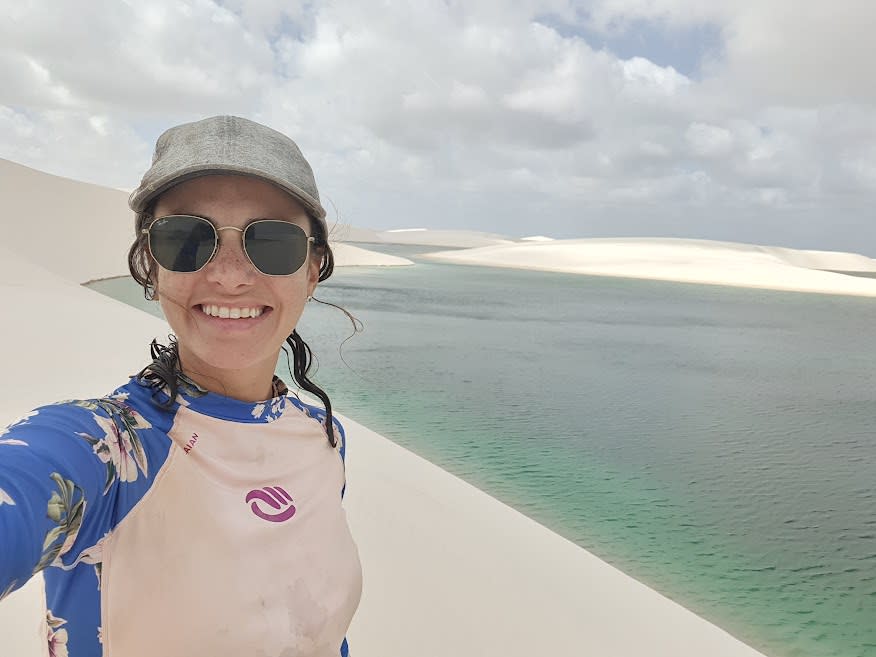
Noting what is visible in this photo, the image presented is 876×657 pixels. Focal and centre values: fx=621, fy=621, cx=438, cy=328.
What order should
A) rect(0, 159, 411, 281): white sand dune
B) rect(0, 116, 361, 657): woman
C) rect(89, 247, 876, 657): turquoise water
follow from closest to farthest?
1. rect(0, 116, 361, 657): woman
2. rect(89, 247, 876, 657): turquoise water
3. rect(0, 159, 411, 281): white sand dune

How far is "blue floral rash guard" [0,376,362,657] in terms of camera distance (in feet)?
2.84

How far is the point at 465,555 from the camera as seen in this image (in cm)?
376

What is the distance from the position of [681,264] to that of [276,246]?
5847 centimetres

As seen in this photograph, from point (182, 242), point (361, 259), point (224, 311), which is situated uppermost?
point (361, 259)

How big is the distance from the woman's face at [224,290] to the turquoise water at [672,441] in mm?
3925

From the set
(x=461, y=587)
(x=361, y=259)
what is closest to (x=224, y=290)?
(x=461, y=587)

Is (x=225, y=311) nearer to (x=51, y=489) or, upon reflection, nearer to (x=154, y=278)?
(x=154, y=278)

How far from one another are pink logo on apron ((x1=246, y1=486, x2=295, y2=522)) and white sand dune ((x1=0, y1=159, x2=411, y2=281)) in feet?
94.5

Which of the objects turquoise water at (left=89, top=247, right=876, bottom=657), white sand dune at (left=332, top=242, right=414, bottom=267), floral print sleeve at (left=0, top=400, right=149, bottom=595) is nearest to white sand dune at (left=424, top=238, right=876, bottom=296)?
white sand dune at (left=332, top=242, right=414, bottom=267)

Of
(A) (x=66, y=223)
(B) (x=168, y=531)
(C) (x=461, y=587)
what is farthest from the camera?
(A) (x=66, y=223)

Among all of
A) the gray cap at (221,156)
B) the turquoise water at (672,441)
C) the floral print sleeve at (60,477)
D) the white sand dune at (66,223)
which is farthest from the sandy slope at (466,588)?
the white sand dune at (66,223)

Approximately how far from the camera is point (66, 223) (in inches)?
1325

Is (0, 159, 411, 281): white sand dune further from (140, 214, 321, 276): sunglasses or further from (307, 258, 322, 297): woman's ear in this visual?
(140, 214, 321, 276): sunglasses

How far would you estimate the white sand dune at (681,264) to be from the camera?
149 feet
